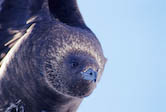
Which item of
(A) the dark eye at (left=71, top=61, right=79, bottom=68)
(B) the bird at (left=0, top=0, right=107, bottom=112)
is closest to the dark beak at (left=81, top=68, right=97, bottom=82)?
(B) the bird at (left=0, top=0, right=107, bottom=112)

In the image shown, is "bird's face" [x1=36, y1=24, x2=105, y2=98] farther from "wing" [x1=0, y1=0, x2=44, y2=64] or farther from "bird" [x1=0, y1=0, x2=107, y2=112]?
"wing" [x1=0, y1=0, x2=44, y2=64]

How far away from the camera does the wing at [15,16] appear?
5074 mm

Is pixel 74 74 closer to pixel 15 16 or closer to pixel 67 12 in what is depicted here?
pixel 15 16

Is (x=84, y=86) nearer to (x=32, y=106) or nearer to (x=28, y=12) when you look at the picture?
(x=32, y=106)

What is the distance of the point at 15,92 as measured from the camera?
4.75 metres

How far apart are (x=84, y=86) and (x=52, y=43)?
0.71 meters

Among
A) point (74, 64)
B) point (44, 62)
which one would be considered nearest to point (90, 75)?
point (74, 64)

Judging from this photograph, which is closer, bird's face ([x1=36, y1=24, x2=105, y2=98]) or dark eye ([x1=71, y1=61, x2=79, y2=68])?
bird's face ([x1=36, y1=24, x2=105, y2=98])

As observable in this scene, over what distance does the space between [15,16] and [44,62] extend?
0.91m

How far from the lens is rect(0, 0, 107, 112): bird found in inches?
174

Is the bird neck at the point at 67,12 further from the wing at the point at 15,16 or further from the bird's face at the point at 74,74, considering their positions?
the bird's face at the point at 74,74

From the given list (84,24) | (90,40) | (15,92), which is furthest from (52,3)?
(15,92)

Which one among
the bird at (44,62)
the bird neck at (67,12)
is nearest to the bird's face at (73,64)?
the bird at (44,62)

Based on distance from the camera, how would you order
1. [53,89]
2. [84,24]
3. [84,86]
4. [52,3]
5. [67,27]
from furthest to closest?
[52,3]
[84,24]
[67,27]
[53,89]
[84,86]
